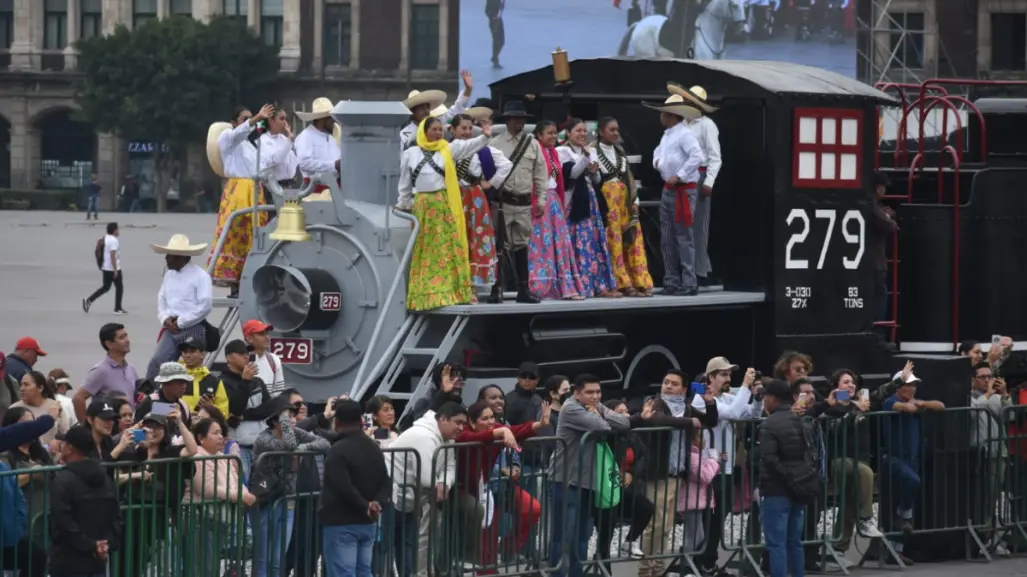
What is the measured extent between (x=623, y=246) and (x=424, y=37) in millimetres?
74647

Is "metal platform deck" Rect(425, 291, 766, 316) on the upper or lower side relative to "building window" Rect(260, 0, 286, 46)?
lower

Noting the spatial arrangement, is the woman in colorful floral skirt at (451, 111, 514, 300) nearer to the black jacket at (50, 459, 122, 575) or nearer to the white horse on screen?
the black jacket at (50, 459, 122, 575)

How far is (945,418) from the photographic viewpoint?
1447 centimetres

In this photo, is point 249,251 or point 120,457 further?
point 249,251

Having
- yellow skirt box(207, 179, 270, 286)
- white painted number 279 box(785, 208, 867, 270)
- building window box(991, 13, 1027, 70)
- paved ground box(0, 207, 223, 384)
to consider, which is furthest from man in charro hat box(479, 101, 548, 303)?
building window box(991, 13, 1027, 70)

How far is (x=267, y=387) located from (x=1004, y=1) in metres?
74.8

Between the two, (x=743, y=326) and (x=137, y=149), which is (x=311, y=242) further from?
(x=137, y=149)

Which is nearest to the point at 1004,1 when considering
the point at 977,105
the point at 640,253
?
the point at 977,105

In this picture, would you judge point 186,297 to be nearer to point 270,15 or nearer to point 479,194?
point 479,194

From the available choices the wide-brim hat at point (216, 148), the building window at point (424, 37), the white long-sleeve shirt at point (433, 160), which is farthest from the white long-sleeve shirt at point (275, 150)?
the building window at point (424, 37)

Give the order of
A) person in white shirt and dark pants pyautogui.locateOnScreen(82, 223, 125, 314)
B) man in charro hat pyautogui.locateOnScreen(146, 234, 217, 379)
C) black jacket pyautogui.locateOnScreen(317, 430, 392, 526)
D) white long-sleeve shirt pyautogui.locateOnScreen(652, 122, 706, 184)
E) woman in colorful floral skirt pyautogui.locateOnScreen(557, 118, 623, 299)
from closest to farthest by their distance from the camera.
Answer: black jacket pyautogui.locateOnScreen(317, 430, 392, 526)
man in charro hat pyautogui.locateOnScreen(146, 234, 217, 379)
woman in colorful floral skirt pyautogui.locateOnScreen(557, 118, 623, 299)
white long-sleeve shirt pyautogui.locateOnScreen(652, 122, 706, 184)
person in white shirt and dark pants pyautogui.locateOnScreen(82, 223, 125, 314)

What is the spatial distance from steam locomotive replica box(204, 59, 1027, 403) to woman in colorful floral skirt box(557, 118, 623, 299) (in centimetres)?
26

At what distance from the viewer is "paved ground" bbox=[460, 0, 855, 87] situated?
58.2 metres

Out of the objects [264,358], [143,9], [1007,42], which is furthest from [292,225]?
[143,9]
